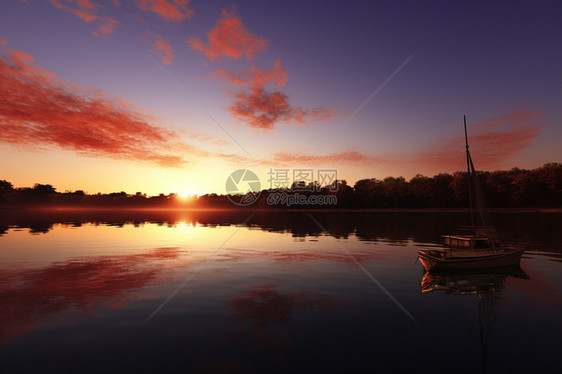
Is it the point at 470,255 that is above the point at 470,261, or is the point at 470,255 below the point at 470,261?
above

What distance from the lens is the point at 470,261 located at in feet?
105

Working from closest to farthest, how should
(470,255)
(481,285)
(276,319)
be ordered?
(276,319) → (481,285) → (470,255)

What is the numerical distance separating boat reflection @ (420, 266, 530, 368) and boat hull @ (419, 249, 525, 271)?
0.68 m

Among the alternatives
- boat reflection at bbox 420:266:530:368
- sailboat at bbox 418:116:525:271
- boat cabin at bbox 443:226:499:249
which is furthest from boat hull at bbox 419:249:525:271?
boat cabin at bbox 443:226:499:249

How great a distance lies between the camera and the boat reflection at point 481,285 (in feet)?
62.1

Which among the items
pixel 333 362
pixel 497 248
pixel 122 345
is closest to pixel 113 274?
pixel 122 345

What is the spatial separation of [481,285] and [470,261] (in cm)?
495

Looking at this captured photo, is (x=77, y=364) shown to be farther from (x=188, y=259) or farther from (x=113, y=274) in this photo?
(x=188, y=259)

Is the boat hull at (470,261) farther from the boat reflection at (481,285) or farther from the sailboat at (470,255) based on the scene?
the boat reflection at (481,285)

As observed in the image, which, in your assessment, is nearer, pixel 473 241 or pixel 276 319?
pixel 276 319

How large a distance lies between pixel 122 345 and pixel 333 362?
10523mm

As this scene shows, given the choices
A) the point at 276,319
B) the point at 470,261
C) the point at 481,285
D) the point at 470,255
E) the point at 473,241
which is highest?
the point at 473,241

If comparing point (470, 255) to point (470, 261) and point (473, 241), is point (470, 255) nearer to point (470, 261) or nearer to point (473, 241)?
point (470, 261)

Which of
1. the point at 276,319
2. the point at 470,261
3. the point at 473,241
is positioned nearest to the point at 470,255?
the point at 470,261
